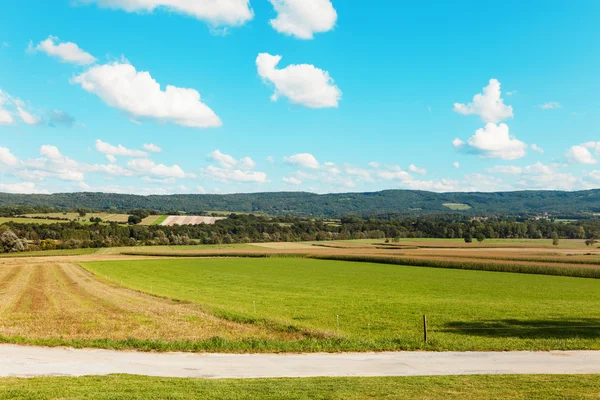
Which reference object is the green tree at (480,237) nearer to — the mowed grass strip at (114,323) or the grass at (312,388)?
the mowed grass strip at (114,323)

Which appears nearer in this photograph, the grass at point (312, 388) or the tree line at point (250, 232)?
the grass at point (312, 388)

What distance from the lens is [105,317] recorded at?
32.8 metres

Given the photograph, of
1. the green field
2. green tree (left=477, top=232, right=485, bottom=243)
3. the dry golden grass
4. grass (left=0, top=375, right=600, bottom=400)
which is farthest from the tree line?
grass (left=0, top=375, right=600, bottom=400)

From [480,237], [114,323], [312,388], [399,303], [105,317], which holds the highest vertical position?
[312,388]

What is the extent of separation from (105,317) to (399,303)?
24.0 m

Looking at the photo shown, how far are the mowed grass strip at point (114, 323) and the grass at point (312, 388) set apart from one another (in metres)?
7.28

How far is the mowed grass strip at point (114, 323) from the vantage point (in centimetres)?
2438

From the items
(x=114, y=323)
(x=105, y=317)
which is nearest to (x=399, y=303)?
(x=114, y=323)

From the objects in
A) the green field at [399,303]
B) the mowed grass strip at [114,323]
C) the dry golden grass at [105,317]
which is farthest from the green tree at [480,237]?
the mowed grass strip at [114,323]

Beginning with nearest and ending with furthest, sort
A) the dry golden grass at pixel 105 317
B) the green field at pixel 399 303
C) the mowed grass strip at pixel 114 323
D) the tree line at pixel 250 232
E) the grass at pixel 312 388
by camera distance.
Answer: the grass at pixel 312 388 < the mowed grass strip at pixel 114 323 < the green field at pixel 399 303 < the dry golden grass at pixel 105 317 < the tree line at pixel 250 232

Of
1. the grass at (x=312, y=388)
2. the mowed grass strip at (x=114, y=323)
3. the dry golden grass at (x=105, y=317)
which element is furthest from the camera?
the dry golden grass at (x=105, y=317)

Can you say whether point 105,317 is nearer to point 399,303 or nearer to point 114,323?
point 114,323

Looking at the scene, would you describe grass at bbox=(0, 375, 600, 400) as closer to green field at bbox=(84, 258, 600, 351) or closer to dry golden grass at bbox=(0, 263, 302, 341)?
green field at bbox=(84, 258, 600, 351)

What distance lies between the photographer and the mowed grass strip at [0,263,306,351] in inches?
960
